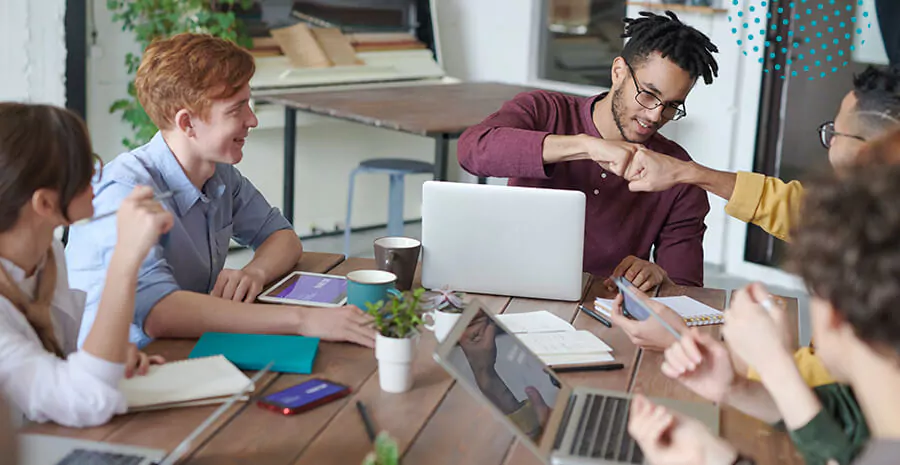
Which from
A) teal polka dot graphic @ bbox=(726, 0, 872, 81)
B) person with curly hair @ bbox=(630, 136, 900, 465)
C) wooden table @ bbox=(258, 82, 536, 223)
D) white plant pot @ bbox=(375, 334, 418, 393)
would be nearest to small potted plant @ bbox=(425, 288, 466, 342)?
white plant pot @ bbox=(375, 334, 418, 393)

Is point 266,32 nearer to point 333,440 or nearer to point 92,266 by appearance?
point 92,266

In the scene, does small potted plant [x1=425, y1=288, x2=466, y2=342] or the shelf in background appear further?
the shelf in background

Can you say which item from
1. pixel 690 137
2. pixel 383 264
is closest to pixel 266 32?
pixel 690 137

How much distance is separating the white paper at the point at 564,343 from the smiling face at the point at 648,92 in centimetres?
77

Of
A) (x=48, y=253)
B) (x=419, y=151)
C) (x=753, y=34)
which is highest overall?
(x=753, y=34)

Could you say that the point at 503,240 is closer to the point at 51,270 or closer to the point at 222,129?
the point at 222,129

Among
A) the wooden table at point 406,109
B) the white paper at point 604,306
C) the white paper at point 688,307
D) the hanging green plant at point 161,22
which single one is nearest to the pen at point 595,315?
the white paper at point 604,306

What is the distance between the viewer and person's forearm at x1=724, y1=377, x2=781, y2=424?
152 centimetres

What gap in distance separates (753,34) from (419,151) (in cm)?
181

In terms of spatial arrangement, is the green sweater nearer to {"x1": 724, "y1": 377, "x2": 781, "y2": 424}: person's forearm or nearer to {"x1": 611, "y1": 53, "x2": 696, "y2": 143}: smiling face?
{"x1": 724, "y1": 377, "x2": 781, "y2": 424}: person's forearm

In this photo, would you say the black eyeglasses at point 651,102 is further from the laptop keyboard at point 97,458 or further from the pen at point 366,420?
the laptop keyboard at point 97,458

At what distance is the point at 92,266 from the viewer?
1.90 meters

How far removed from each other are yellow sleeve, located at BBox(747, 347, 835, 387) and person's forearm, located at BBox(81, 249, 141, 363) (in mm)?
962

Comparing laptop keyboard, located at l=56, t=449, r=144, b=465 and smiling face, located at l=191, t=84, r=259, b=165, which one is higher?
smiling face, located at l=191, t=84, r=259, b=165
